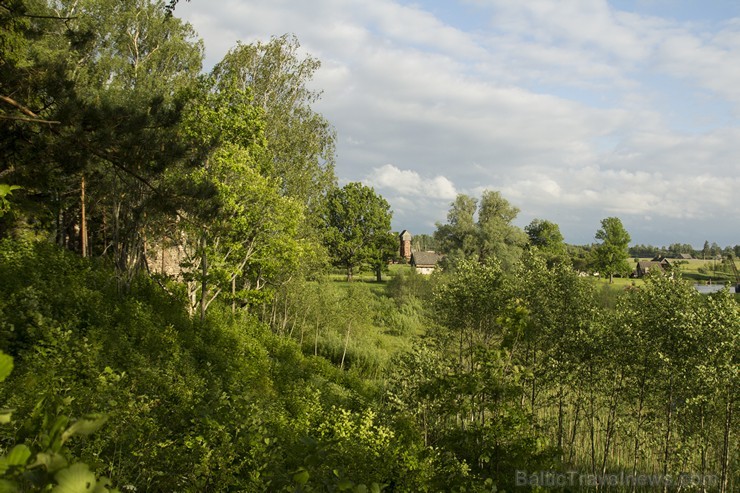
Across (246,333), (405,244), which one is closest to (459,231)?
A: (246,333)

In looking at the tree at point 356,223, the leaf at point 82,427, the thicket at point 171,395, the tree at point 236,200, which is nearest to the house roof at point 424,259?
the tree at point 356,223

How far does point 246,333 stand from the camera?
21266 mm

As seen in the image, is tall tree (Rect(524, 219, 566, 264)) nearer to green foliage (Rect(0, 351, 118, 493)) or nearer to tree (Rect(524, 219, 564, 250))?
tree (Rect(524, 219, 564, 250))

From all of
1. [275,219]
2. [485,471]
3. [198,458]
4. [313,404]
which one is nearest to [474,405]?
[485,471]

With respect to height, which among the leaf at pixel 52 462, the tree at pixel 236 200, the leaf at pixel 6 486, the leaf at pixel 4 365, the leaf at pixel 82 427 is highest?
the tree at pixel 236 200

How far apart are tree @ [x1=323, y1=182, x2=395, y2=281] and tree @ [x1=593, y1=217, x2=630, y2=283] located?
31.8 meters

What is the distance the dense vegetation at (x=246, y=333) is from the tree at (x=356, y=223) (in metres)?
27.1

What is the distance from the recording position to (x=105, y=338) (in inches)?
463

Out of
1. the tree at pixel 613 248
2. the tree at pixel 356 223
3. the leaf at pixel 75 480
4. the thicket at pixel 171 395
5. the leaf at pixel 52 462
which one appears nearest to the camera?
the leaf at pixel 75 480

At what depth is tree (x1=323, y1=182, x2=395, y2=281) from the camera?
62500mm

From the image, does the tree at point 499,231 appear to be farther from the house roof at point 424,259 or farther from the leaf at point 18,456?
the leaf at point 18,456

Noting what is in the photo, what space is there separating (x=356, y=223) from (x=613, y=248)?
3753 centimetres

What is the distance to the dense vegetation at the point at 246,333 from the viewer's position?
224 inches

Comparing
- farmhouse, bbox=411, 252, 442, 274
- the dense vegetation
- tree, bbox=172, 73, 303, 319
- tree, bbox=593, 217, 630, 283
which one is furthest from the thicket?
farmhouse, bbox=411, 252, 442, 274
